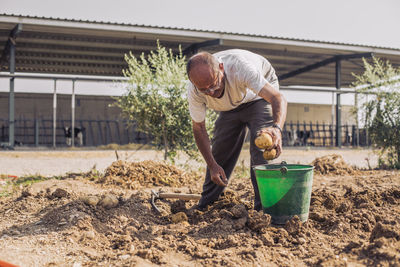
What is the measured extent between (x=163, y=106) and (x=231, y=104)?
2607 millimetres

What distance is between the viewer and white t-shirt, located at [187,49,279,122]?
2.92 meters

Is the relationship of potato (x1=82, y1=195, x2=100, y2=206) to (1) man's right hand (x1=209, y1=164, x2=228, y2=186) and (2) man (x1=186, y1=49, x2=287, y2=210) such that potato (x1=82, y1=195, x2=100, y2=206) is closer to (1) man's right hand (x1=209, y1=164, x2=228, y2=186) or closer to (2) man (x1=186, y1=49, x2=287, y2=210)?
(2) man (x1=186, y1=49, x2=287, y2=210)

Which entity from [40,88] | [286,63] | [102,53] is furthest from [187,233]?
[40,88]

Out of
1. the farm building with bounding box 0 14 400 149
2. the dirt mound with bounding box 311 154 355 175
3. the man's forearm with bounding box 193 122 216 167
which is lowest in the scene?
the dirt mound with bounding box 311 154 355 175

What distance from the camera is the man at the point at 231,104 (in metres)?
2.80

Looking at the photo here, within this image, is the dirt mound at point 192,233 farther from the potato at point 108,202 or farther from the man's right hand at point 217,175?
the man's right hand at point 217,175

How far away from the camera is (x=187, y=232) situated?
117 inches

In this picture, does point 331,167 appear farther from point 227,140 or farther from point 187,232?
point 187,232

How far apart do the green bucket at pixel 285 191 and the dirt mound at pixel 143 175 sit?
2.38m

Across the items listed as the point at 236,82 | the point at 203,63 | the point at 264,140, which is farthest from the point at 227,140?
the point at 264,140

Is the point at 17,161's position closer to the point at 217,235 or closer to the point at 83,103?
the point at 217,235

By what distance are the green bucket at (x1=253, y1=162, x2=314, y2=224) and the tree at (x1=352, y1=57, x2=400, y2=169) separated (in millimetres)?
4955

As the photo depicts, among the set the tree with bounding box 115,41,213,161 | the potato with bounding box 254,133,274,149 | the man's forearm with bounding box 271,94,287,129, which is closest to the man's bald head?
the man's forearm with bounding box 271,94,287,129

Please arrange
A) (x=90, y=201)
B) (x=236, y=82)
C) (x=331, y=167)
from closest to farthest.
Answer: (x=236, y=82) < (x=90, y=201) < (x=331, y=167)
